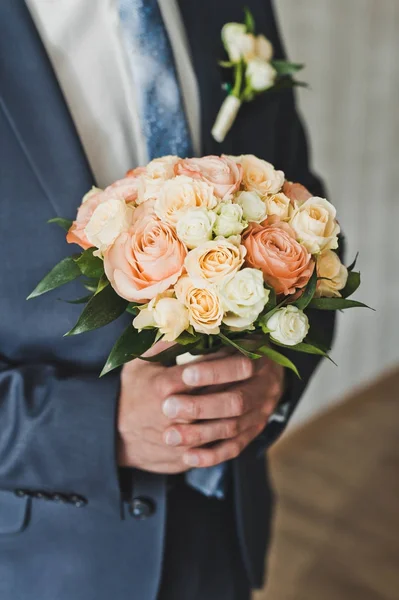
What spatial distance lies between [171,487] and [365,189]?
2.63 metres

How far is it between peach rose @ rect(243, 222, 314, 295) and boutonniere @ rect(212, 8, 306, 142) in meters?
0.46

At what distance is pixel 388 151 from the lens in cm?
368

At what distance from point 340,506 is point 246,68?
2.16m

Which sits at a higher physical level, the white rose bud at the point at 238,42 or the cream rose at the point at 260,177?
the white rose bud at the point at 238,42

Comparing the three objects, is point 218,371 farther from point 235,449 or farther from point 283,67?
point 283,67

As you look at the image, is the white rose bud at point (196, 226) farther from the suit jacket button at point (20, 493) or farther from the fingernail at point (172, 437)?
the suit jacket button at point (20, 493)

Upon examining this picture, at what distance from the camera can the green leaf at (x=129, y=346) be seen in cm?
90

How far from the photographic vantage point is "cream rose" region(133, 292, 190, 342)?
0.85 meters

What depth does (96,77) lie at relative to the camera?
117 cm

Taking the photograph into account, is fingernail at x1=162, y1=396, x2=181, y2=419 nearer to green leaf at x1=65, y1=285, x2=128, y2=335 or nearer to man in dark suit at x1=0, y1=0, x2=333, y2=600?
man in dark suit at x1=0, y1=0, x2=333, y2=600

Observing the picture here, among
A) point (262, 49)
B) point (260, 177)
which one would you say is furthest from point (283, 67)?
point (260, 177)

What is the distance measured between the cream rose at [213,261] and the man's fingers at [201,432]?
291mm

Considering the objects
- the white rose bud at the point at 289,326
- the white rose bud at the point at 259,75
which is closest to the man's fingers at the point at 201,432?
the white rose bud at the point at 289,326

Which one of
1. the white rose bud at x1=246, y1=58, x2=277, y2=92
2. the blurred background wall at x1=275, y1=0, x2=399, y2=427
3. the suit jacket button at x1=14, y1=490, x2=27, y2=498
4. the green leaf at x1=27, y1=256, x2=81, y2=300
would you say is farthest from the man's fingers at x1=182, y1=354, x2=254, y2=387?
the blurred background wall at x1=275, y1=0, x2=399, y2=427
